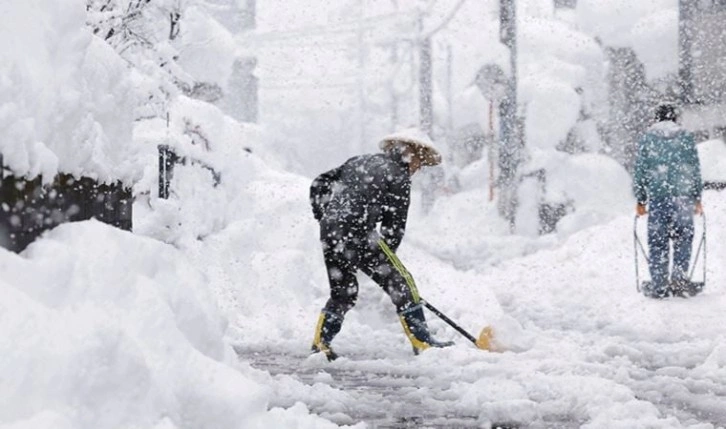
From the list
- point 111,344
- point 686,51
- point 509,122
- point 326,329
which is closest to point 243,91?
point 509,122

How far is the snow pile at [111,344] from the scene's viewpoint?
9.28 ft

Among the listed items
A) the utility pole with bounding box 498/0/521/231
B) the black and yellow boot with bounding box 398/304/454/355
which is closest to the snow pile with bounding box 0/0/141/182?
the black and yellow boot with bounding box 398/304/454/355

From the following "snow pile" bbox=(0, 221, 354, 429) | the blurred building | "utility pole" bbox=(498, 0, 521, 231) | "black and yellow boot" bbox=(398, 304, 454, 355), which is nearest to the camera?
"snow pile" bbox=(0, 221, 354, 429)

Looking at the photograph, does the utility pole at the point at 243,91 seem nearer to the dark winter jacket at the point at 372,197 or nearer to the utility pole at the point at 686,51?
the utility pole at the point at 686,51

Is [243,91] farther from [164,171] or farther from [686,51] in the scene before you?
[164,171]

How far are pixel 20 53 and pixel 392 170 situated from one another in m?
3.74

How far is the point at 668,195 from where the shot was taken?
35.5 ft

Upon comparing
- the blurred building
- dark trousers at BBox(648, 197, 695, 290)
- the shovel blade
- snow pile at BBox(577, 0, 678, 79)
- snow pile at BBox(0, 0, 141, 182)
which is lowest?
the shovel blade

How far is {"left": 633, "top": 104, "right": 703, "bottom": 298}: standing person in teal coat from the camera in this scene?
10.8 meters

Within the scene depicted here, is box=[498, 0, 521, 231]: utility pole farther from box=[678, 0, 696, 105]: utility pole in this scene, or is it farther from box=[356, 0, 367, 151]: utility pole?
box=[356, 0, 367, 151]: utility pole

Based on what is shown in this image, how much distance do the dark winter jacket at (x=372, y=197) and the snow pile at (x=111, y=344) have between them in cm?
302

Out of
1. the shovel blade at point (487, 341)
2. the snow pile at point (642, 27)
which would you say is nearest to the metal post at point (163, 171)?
the shovel blade at point (487, 341)

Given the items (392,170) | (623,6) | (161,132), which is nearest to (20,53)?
(392,170)

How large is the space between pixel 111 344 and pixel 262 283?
7.53 metres
